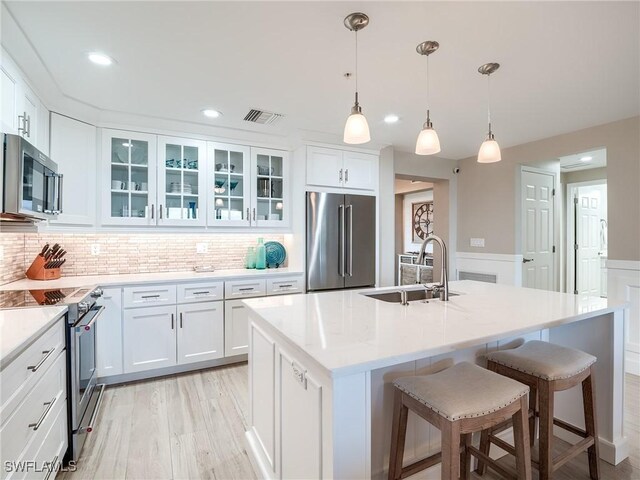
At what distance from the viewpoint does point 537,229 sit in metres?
4.43

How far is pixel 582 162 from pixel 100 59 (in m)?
5.86

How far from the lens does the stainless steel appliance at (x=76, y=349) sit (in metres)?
1.89

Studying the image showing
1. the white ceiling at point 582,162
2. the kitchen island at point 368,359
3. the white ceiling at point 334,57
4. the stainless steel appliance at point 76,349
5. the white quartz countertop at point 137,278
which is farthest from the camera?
the white ceiling at point 582,162

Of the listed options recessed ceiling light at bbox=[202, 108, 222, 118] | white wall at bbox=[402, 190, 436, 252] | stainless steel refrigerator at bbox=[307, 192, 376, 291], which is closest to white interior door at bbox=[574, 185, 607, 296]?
white wall at bbox=[402, 190, 436, 252]

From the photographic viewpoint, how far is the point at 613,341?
1908 millimetres

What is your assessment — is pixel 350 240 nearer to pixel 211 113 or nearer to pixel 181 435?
pixel 211 113

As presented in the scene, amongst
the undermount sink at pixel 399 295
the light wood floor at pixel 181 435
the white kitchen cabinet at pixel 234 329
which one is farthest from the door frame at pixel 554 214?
the white kitchen cabinet at pixel 234 329

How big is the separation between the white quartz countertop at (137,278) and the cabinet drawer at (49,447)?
1132 millimetres

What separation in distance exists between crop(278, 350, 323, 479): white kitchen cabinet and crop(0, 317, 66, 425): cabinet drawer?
1.01 m

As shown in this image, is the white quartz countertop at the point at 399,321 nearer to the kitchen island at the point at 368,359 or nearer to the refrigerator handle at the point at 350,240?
the kitchen island at the point at 368,359

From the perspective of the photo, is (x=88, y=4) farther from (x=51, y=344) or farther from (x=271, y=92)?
(x=51, y=344)

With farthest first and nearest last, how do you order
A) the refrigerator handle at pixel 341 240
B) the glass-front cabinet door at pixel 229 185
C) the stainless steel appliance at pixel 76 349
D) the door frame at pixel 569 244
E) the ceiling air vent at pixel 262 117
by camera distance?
the door frame at pixel 569 244 < the refrigerator handle at pixel 341 240 < the glass-front cabinet door at pixel 229 185 < the ceiling air vent at pixel 262 117 < the stainless steel appliance at pixel 76 349

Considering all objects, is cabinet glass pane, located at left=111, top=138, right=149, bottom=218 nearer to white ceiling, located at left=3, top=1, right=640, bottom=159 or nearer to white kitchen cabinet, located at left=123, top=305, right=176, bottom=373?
white ceiling, located at left=3, top=1, right=640, bottom=159

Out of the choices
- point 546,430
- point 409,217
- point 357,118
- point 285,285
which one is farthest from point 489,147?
point 409,217
